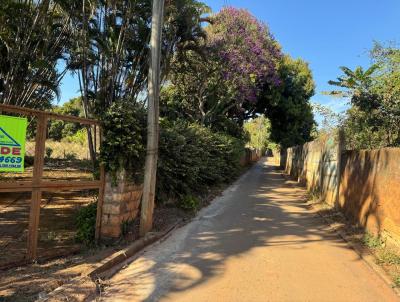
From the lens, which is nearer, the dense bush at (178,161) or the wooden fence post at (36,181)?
the wooden fence post at (36,181)

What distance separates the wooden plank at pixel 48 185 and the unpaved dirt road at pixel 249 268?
150cm

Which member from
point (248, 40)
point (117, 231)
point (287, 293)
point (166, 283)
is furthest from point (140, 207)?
point (248, 40)

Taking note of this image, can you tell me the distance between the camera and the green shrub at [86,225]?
23.9ft

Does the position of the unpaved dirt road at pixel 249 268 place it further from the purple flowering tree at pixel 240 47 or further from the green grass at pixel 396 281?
the purple flowering tree at pixel 240 47

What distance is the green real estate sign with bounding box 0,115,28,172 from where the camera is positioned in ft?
17.8

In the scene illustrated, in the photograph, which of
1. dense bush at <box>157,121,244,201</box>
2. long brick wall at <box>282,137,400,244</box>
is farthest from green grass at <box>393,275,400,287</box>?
dense bush at <box>157,121,244,201</box>

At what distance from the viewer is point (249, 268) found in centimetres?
648

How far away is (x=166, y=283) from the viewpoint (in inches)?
219

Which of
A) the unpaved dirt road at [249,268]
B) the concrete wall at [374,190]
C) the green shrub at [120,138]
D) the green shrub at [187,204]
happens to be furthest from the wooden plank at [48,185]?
the concrete wall at [374,190]

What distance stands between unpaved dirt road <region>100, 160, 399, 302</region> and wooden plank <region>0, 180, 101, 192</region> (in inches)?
59.1

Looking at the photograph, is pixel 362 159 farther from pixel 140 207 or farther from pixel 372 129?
pixel 140 207

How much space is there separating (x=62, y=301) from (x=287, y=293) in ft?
9.04

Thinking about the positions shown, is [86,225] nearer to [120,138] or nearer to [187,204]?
[120,138]

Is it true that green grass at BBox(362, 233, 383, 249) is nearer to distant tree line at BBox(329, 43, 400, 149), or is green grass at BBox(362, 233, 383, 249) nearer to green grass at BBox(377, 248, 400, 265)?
green grass at BBox(377, 248, 400, 265)
